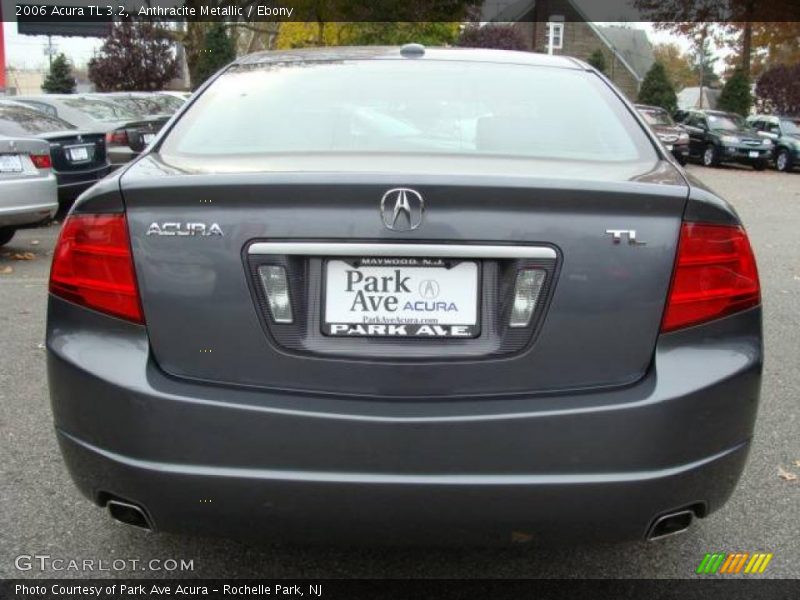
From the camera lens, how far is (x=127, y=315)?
224cm

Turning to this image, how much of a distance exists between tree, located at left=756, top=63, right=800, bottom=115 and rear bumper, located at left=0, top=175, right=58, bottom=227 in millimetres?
34959

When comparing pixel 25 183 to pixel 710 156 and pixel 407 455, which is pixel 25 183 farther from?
Answer: pixel 710 156

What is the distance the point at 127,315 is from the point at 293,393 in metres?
0.47

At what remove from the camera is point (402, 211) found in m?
2.12

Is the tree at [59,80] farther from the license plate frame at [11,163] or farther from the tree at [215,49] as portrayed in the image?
the license plate frame at [11,163]

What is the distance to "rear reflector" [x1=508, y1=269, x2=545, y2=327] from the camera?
7.06 ft

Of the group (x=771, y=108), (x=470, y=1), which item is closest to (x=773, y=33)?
(x=771, y=108)

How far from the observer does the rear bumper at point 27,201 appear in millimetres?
8133

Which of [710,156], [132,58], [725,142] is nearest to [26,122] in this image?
[725,142]

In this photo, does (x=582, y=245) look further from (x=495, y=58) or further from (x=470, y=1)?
(x=470, y=1)

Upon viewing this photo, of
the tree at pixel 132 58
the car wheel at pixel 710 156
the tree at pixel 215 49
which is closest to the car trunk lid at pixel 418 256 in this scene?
the car wheel at pixel 710 156

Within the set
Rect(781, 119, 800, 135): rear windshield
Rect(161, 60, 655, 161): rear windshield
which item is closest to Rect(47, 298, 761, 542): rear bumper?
Rect(161, 60, 655, 161): rear windshield

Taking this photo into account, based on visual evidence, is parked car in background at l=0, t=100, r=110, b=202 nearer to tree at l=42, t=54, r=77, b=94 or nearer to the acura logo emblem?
the acura logo emblem

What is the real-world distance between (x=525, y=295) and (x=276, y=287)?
0.61 meters
